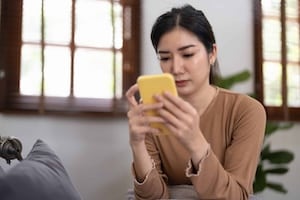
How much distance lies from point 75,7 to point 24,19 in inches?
8.2

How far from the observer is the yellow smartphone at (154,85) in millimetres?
738

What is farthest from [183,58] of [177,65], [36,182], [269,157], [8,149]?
[269,157]

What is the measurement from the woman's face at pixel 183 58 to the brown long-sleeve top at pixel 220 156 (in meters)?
0.11

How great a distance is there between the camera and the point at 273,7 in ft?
7.18

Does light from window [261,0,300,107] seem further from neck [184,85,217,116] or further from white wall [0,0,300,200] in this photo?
neck [184,85,217,116]

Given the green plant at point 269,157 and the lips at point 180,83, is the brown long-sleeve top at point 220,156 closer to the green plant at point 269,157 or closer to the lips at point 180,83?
the lips at point 180,83

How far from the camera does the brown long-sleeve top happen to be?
82 cm

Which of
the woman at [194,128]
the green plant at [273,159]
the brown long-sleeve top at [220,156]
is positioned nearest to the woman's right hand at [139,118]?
the woman at [194,128]

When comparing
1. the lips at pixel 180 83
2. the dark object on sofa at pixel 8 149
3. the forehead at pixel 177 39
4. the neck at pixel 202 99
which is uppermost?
the forehead at pixel 177 39

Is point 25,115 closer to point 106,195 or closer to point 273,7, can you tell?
point 106,195

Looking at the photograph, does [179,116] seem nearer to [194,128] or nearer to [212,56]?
[194,128]

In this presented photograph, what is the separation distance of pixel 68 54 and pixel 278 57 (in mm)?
1040

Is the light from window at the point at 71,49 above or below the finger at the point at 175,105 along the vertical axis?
above

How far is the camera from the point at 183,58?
0.97m
